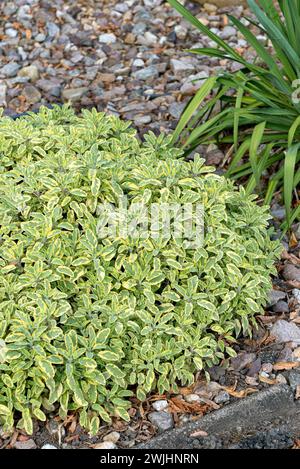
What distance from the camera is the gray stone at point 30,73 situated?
15.9 ft

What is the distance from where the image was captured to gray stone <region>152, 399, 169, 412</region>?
9.70ft

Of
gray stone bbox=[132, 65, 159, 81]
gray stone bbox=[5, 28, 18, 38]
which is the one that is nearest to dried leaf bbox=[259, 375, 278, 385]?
gray stone bbox=[132, 65, 159, 81]

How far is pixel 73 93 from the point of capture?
4.63 metres

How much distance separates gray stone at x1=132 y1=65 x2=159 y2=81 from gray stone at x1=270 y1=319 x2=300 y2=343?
203cm

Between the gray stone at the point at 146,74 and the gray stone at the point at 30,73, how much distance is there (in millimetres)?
584

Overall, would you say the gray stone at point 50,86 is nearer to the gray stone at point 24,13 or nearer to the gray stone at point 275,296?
the gray stone at point 24,13

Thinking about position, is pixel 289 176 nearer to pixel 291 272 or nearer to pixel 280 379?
pixel 291 272

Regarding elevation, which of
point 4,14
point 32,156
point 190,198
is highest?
point 190,198

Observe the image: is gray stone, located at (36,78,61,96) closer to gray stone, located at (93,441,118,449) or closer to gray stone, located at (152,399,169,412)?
gray stone, located at (152,399,169,412)

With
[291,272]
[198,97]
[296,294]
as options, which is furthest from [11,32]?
[296,294]
